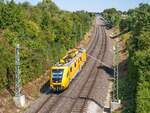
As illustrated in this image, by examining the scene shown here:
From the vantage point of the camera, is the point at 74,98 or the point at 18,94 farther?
the point at 74,98

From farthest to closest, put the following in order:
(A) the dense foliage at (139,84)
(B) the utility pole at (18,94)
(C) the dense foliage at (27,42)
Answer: (C) the dense foliage at (27,42), (B) the utility pole at (18,94), (A) the dense foliage at (139,84)

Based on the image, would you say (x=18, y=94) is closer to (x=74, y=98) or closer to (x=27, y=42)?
(x=74, y=98)

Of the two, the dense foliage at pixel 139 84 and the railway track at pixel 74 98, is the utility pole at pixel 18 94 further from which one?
the dense foliage at pixel 139 84

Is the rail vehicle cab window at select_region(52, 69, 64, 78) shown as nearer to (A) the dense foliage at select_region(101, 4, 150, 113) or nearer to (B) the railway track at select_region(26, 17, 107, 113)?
(B) the railway track at select_region(26, 17, 107, 113)

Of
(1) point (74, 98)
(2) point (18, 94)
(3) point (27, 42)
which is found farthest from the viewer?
(3) point (27, 42)

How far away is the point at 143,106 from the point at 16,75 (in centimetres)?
1555

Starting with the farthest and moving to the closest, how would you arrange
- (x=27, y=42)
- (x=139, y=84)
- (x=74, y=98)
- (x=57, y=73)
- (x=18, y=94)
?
1. (x=27, y=42)
2. (x=57, y=73)
3. (x=74, y=98)
4. (x=18, y=94)
5. (x=139, y=84)

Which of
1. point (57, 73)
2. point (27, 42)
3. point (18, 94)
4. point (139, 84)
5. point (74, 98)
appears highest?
point (27, 42)

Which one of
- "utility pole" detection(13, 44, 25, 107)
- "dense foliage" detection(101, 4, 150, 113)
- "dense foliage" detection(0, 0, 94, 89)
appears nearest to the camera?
"dense foliage" detection(101, 4, 150, 113)

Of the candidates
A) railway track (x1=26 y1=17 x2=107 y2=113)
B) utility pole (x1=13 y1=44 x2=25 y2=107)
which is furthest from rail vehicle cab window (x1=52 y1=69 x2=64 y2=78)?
utility pole (x1=13 y1=44 x2=25 y2=107)

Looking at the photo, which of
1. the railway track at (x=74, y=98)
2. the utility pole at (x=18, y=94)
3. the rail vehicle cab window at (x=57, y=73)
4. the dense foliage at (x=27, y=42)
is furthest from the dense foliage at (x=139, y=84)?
the dense foliage at (x=27, y=42)

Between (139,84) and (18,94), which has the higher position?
(139,84)

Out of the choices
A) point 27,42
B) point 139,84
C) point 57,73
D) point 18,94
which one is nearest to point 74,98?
point 57,73

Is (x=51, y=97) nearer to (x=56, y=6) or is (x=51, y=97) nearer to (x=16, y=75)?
(x=16, y=75)
